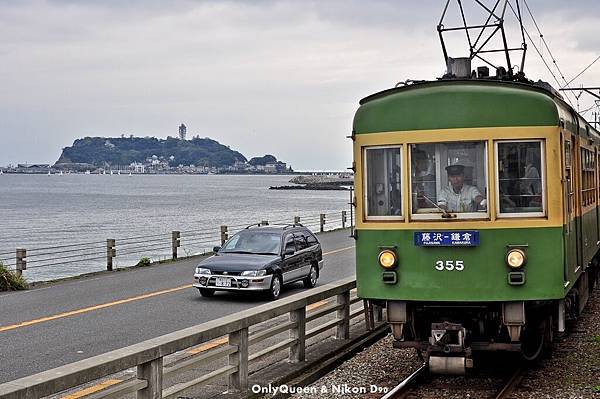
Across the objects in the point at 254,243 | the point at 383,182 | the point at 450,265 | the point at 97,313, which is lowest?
the point at 97,313

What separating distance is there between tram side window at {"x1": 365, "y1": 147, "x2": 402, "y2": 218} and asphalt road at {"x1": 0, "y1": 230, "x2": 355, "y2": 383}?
204 inches

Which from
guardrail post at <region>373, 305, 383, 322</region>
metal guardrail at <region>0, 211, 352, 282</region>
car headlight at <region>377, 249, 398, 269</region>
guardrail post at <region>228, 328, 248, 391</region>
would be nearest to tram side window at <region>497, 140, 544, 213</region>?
car headlight at <region>377, 249, 398, 269</region>

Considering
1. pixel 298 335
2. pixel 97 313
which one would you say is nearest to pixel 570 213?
pixel 298 335

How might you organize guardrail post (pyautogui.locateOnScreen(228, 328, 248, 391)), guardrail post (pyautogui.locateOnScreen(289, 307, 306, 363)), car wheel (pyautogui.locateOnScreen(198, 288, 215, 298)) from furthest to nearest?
car wheel (pyautogui.locateOnScreen(198, 288, 215, 298)) → guardrail post (pyautogui.locateOnScreen(289, 307, 306, 363)) → guardrail post (pyautogui.locateOnScreen(228, 328, 248, 391))

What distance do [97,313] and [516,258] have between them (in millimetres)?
9860

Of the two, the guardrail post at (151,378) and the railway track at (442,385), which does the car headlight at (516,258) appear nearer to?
the railway track at (442,385)

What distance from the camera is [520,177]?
904cm

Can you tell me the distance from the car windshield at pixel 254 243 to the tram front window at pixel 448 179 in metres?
10.3

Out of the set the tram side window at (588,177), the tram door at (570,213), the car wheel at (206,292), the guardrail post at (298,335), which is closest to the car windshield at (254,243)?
the car wheel at (206,292)

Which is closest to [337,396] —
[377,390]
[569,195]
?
[377,390]

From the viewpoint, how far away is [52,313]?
16.6 meters

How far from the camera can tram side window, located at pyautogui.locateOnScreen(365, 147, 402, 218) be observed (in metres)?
9.39

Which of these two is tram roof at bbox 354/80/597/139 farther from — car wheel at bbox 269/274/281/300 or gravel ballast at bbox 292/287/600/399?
car wheel at bbox 269/274/281/300

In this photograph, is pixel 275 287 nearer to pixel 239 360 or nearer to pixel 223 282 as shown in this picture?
pixel 223 282
